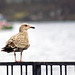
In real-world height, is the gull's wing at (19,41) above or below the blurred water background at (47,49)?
above

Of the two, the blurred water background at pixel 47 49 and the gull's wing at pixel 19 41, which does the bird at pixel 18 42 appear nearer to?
the gull's wing at pixel 19 41

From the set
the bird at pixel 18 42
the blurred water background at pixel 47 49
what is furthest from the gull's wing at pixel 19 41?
the blurred water background at pixel 47 49

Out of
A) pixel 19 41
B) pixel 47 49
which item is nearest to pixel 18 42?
pixel 19 41

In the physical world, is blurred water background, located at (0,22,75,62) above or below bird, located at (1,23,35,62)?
below

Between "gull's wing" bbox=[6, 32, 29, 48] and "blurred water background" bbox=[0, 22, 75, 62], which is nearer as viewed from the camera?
"gull's wing" bbox=[6, 32, 29, 48]

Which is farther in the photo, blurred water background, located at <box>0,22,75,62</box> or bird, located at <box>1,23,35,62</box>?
blurred water background, located at <box>0,22,75,62</box>

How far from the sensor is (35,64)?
20.7 feet

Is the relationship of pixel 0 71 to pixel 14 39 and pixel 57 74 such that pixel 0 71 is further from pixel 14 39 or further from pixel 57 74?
pixel 14 39

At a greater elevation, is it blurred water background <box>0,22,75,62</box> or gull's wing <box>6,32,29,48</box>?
gull's wing <box>6,32,29,48</box>

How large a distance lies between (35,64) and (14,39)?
20.3 inches

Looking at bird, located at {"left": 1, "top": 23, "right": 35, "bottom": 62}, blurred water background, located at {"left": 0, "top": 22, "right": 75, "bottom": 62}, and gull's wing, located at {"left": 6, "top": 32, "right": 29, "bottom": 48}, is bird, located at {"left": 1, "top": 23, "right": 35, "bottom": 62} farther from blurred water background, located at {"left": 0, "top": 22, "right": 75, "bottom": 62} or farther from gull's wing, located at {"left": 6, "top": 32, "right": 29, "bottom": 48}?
blurred water background, located at {"left": 0, "top": 22, "right": 75, "bottom": 62}

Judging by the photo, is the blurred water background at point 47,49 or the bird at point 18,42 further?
the blurred water background at point 47,49

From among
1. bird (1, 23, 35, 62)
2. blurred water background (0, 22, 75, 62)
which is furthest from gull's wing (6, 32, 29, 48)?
blurred water background (0, 22, 75, 62)

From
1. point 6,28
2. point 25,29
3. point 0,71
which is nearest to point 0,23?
point 6,28
